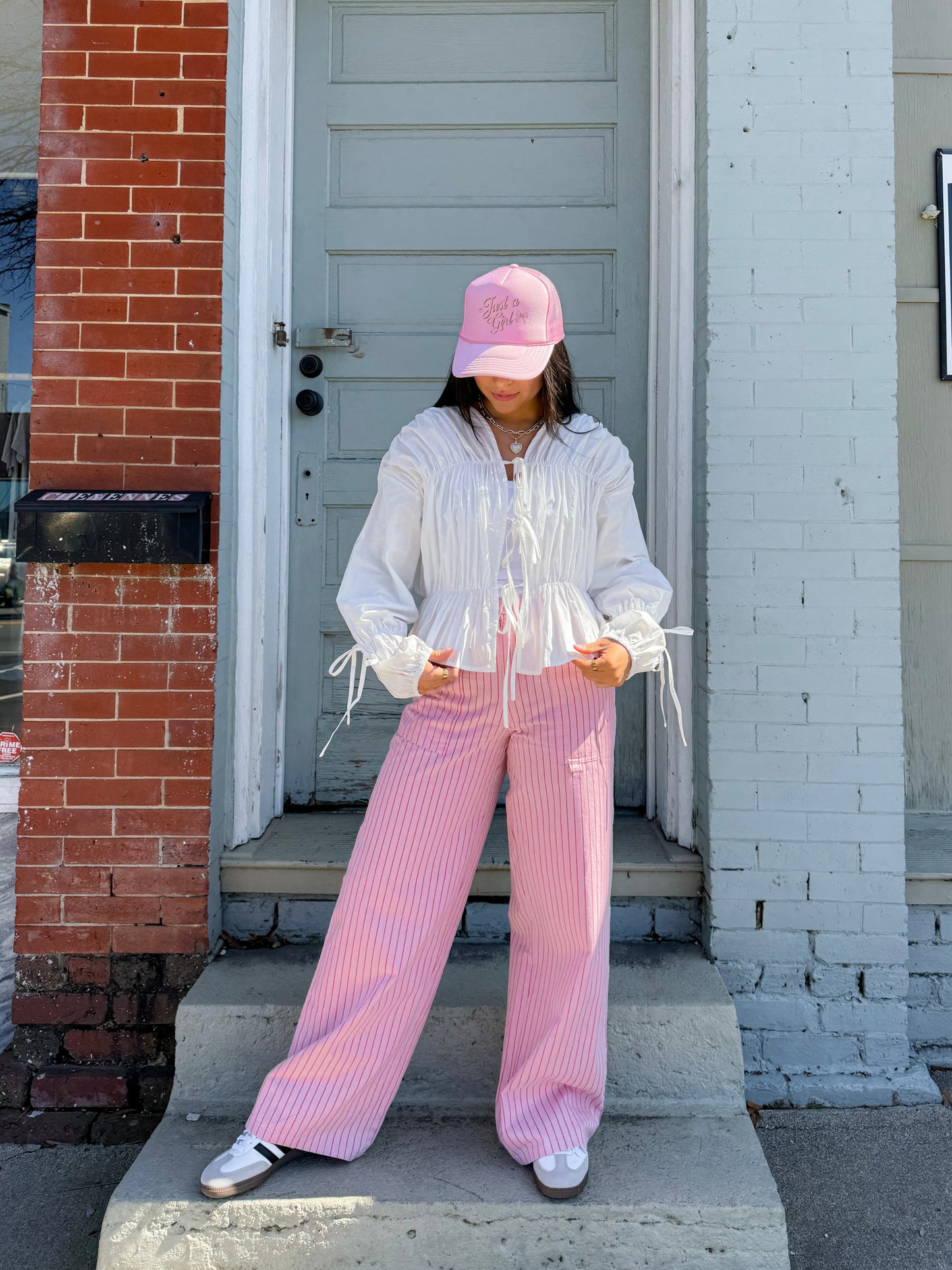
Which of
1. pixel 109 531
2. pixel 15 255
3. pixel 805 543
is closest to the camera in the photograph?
pixel 109 531

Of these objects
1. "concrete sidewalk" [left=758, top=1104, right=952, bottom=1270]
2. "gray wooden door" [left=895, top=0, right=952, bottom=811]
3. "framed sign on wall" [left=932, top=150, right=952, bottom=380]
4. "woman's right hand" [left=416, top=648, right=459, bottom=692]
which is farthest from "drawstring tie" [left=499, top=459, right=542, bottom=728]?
"framed sign on wall" [left=932, top=150, right=952, bottom=380]

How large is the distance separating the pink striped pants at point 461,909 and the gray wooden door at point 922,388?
1.50 m

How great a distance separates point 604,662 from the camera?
1.91 meters

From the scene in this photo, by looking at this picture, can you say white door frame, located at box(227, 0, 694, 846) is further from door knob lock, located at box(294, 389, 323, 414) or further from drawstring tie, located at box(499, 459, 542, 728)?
drawstring tie, located at box(499, 459, 542, 728)

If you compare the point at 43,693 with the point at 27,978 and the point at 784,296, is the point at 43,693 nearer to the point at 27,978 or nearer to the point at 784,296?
the point at 27,978

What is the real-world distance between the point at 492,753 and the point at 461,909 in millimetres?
346

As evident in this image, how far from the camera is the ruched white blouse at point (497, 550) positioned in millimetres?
1992

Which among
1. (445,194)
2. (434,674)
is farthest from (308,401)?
(434,674)

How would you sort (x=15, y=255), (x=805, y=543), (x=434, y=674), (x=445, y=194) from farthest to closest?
(x=445, y=194), (x=15, y=255), (x=805, y=543), (x=434, y=674)

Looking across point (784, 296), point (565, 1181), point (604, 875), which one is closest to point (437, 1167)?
point (565, 1181)

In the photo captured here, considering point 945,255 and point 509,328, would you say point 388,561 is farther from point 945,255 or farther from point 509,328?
point 945,255

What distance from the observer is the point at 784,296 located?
2.66 meters

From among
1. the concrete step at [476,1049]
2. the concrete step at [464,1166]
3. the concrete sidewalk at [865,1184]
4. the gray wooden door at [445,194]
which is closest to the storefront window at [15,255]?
the gray wooden door at [445,194]

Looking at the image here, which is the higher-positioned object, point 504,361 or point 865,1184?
point 504,361
